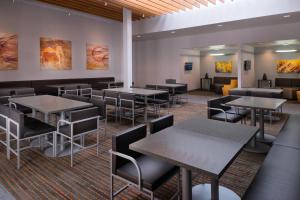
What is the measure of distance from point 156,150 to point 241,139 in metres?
0.78

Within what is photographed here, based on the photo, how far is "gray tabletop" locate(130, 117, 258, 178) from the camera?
1.48 m

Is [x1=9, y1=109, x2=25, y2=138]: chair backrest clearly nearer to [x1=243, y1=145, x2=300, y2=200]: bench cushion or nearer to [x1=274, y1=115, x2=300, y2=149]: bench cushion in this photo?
[x1=243, y1=145, x2=300, y2=200]: bench cushion

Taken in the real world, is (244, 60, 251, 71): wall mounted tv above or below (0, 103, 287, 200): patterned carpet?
above

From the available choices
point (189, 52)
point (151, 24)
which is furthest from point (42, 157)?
point (189, 52)

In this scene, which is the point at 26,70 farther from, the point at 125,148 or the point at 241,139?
the point at 241,139

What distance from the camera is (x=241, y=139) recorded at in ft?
6.27

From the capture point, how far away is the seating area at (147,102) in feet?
6.59

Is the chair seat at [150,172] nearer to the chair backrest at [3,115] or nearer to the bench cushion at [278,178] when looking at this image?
the bench cushion at [278,178]

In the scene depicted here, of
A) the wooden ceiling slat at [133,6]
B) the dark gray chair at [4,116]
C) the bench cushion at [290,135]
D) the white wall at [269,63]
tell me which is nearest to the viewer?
the bench cushion at [290,135]

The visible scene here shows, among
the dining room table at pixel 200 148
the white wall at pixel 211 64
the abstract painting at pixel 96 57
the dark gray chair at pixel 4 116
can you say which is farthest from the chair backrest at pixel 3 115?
the white wall at pixel 211 64

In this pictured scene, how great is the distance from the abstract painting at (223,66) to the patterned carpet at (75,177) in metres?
9.84

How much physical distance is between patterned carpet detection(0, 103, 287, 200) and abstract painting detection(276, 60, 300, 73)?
28.3ft

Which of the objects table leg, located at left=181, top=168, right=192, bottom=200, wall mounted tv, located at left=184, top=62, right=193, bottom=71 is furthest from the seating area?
wall mounted tv, located at left=184, top=62, right=193, bottom=71

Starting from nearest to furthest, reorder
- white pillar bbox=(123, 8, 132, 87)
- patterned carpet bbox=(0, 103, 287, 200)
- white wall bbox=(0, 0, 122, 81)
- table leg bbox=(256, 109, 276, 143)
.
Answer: patterned carpet bbox=(0, 103, 287, 200) < table leg bbox=(256, 109, 276, 143) < white wall bbox=(0, 0, 122, 81) < white pillar bbox=(123, 8, 132, 87)
